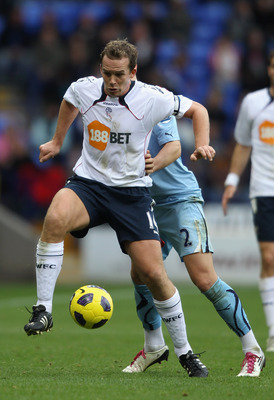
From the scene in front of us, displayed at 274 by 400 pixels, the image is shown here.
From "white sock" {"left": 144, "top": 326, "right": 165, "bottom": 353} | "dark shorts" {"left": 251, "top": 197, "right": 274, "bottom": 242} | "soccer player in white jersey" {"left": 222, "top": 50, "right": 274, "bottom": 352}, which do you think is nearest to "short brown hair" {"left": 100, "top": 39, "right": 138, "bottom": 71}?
"white sock" {"left": 144, "top": 326, "right": 165, "bottom": 353}

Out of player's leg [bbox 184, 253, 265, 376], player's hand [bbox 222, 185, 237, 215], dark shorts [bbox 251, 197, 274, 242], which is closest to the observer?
player's leg [bbox 184, 253, 265, 376]

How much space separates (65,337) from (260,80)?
35.9 feet

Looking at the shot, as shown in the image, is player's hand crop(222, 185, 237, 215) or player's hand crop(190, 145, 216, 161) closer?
player's hand crop(190, 145, 216, 161)

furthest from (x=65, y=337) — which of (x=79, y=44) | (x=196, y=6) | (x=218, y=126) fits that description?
(x=196, y=6)

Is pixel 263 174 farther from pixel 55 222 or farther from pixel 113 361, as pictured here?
pixel 55 222

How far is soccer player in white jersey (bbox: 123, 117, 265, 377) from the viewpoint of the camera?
20.2 ft

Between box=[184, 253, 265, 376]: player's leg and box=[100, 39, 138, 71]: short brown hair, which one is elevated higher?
box=[100, 39, 138, 71]: short brown hair

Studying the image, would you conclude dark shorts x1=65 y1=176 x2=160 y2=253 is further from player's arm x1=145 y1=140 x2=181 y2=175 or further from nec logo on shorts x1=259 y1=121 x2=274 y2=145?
nec logo on shorts x1=259 y1=121 x2=274 y2=145

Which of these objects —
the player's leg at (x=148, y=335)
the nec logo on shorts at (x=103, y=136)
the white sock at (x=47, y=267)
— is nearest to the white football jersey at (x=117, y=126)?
the nec logo on shorts at (x=103, y=136)

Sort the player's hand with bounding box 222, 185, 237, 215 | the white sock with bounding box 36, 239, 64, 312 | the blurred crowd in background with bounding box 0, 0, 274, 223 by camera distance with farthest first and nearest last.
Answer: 1. the blurred crowd in background with bounding box 0, 0, 274, 223
2. the player's hand with bounding box 222, 185, 237, 215
3. the white sock with bounding box 36, 239, 64, 312

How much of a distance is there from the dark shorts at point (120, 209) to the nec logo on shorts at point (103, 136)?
28cm

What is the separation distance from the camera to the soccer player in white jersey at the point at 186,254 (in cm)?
616

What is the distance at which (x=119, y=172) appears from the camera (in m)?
5.92

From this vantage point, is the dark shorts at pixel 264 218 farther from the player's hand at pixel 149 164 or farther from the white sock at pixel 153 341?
the player's hand at pixel 149 164
